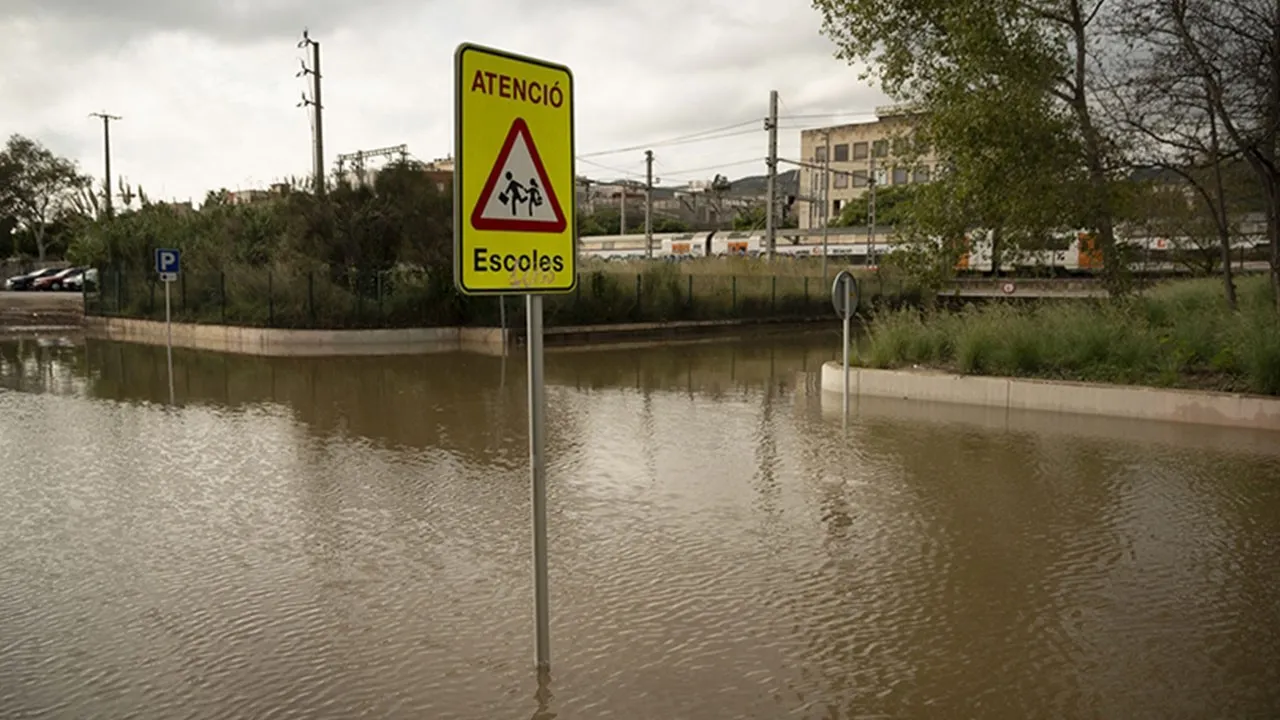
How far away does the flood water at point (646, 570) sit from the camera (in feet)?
16.1

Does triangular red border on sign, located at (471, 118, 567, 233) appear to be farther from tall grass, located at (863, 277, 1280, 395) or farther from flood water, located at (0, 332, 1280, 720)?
tall grass, located at (863, 277, 1280, 395)

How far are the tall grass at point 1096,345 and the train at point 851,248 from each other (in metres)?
1.82

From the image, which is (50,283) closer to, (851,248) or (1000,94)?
(851,248)

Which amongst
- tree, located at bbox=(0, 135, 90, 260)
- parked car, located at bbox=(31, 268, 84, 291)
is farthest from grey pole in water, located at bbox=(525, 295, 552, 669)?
tree, located at bbox=(0, 135, 90, 260)

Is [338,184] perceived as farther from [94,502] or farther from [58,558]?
[58,558]

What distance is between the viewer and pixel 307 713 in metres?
4.62

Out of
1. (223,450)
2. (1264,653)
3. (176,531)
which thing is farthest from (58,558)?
(1264,653)

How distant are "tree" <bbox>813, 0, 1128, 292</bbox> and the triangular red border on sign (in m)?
13.8

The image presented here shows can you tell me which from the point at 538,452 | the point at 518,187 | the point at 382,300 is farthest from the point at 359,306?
the point at 518,187

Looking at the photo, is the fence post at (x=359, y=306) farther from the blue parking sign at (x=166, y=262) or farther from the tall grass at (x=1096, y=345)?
the tall grass at (x=1096, y=345)

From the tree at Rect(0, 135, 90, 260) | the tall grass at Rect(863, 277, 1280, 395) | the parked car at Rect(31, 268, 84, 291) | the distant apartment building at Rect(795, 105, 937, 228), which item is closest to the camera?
the tall grass at Rect(863, 277, 1280, 395)

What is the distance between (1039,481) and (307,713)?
24.4 ft

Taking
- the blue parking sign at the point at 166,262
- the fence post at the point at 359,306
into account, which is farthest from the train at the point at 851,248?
the blue parking sign at the point at 166,262

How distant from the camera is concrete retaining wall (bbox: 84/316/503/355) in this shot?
24.9 metres
